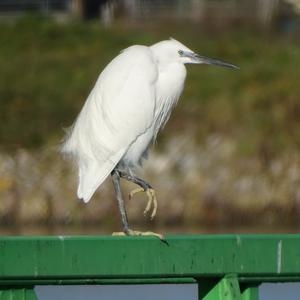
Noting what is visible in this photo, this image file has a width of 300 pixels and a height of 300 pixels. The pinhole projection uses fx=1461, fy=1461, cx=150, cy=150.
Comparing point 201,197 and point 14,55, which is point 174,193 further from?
point 14,55

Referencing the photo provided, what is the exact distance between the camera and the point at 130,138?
6.91 metres

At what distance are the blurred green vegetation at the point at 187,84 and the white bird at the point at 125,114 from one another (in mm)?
11589

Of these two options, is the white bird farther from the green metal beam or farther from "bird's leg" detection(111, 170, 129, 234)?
the green metal beam

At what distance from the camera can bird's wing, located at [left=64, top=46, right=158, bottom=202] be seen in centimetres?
668

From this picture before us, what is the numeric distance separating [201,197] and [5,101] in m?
4.37

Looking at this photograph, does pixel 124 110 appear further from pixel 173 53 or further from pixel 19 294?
pixel 19 294

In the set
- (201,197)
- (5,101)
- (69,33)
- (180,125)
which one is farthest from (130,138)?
(69,33)

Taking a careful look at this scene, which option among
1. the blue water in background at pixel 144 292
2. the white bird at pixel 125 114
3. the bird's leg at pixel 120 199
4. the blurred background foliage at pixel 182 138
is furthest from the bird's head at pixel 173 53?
the blurred background foliage at pixel 182 138

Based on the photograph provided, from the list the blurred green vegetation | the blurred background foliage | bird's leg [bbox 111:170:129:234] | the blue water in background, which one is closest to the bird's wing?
bird's leg [bbox 111:170:129:234]

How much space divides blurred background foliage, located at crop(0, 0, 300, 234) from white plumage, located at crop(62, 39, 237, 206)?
7.09 m

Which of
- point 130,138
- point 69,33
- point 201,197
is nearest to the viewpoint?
point 130,138

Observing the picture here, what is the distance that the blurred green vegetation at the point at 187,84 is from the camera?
19344 millimetres

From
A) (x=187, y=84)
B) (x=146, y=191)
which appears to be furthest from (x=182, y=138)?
(x=146, y=191)

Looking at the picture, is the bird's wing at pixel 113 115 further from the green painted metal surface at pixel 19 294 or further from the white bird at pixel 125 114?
the green painted metal surface at pixel 19 294
